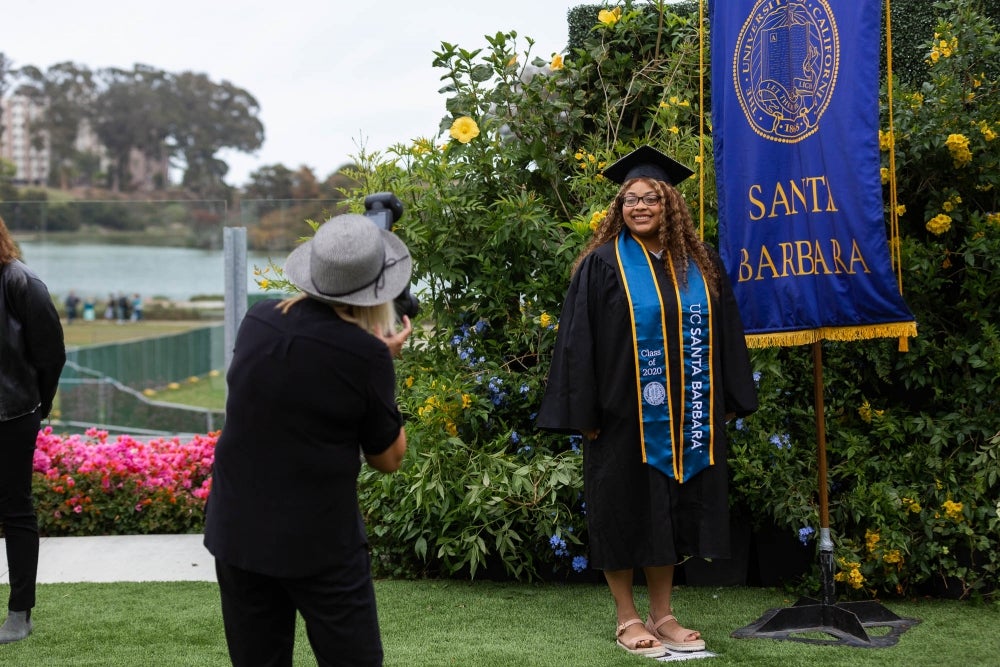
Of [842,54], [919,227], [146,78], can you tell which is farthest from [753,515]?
→ [146,78]

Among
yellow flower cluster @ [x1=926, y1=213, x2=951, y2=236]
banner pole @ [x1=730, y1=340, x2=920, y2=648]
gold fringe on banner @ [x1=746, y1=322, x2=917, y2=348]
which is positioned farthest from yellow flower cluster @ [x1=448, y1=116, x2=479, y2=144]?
yellow flower cluster @ [x1=926, y1=213, x2=951, y2=236]

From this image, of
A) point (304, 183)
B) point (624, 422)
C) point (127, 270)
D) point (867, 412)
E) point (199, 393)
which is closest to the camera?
point (624, 422)

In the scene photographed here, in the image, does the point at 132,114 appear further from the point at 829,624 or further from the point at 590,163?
the point at 829,624

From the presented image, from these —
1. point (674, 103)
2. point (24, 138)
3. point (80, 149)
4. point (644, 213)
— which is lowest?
point (644, 213)

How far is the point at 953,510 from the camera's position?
458cm

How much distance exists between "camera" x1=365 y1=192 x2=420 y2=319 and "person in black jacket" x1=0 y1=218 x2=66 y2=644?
1.90 m

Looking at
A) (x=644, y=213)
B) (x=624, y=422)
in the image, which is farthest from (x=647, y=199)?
(x=624, y=422)

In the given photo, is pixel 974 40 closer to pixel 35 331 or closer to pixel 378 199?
pixel 378 199

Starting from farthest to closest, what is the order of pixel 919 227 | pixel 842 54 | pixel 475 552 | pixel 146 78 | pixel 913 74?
pixel 146 78 < pixel 913 74 < pixel 919 227 < pixel 475 552 < pixel 842 54

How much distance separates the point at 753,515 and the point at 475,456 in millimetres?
1242

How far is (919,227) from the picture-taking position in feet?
17.0

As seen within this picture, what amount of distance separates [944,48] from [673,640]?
2.93m

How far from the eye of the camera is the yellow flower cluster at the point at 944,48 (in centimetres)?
505

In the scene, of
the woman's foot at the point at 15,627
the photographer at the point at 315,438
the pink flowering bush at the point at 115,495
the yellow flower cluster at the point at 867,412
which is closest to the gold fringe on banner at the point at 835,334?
the yellow flower cluster at the point at 867,412
